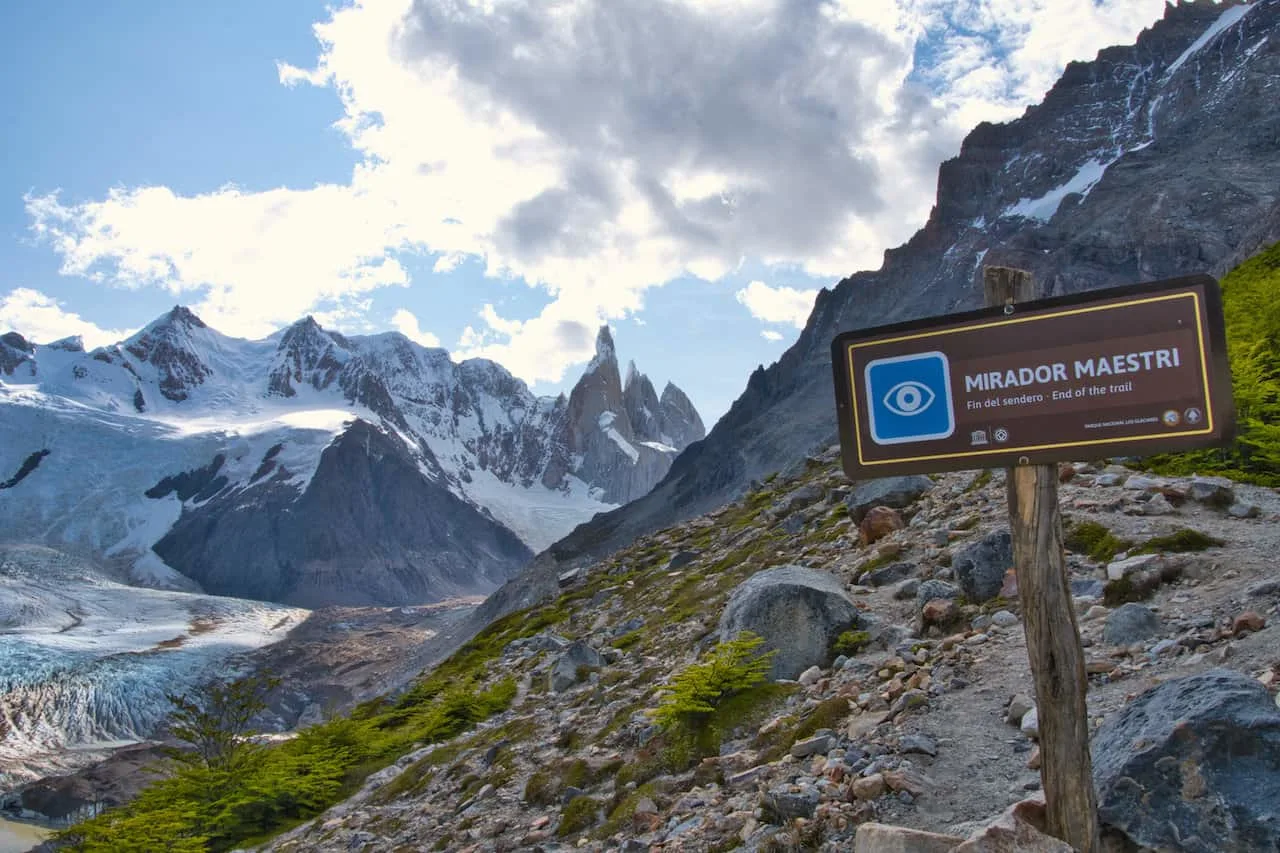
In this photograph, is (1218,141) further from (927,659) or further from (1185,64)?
(927,659)

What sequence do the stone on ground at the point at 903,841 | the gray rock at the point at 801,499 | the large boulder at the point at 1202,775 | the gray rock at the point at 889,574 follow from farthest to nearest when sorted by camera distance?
the gray rock at the point at 801,499 → the gray rock at the point at 889,574 → the stone on ground at the point at 903,841 → the large boulder at the point at 1202,775

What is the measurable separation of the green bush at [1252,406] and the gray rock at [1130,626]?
568 centimetres

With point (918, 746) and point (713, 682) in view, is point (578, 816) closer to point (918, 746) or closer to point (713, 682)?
point (713, 682)

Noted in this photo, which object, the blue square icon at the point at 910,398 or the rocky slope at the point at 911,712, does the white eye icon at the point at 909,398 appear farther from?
the rocky slope at the point at 911,712

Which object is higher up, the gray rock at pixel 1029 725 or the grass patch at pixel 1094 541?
the grass patch at pixel 1094 541

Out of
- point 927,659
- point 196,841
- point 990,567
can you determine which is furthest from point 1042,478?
point 196,841

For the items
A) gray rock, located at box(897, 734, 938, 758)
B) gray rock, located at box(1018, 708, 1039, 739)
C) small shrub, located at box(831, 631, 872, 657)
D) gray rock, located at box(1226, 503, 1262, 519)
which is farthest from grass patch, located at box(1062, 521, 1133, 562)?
gray rock, located at box(897, 734, 938, 758)

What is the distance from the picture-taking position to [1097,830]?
614 centimetres

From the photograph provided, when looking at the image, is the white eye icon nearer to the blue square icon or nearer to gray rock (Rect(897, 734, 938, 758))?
the blue square icon

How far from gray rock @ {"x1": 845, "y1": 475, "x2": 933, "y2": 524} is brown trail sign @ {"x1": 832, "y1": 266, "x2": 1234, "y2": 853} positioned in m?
17.9

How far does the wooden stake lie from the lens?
20.1ft

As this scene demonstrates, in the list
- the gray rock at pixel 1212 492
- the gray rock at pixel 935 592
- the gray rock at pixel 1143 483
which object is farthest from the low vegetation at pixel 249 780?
the gray rock at pixel 1212 492

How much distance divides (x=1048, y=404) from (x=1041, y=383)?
0.15m

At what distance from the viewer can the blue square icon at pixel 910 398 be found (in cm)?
625
